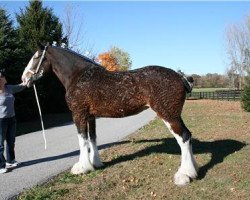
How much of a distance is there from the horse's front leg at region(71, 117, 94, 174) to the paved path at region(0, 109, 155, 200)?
73 centimetres

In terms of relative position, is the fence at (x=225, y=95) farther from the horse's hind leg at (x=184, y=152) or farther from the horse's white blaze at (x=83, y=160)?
the horse's hind leg at (x=184, y=152)

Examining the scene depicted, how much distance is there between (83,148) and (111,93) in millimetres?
1313

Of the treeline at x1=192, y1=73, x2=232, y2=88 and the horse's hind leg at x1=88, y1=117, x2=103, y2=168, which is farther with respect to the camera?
the treeline at x1=192, y1=73, x2=232, y2=88

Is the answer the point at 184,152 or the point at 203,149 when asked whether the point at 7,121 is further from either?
the point at 203,149

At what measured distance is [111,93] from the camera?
7.75m

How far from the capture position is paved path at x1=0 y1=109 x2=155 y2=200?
313 inches

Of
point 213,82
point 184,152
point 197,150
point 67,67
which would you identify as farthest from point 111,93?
point 213,82

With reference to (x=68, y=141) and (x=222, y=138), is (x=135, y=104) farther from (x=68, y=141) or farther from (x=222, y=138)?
(x=68, y=141)

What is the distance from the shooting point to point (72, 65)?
27.3 feet

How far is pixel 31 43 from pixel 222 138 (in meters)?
18.1

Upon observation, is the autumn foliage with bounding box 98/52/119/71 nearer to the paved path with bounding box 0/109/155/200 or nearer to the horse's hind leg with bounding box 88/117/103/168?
the paved path with bounding box 0/109/155/200

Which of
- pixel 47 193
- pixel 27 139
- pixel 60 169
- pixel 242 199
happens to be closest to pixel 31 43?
pixel 27 139

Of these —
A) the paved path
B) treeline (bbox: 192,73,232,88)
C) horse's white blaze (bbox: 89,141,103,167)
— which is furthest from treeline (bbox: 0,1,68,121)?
treeline (bbox: 192,73,232,88)

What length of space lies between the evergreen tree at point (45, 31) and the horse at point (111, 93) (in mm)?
18514
